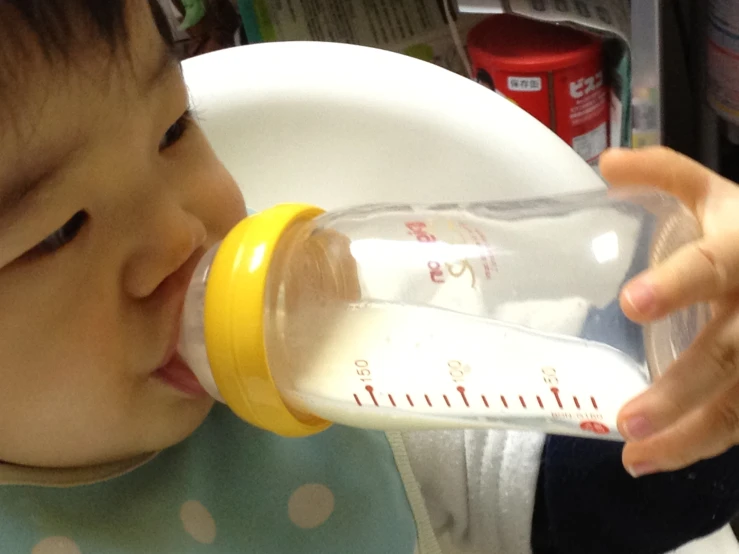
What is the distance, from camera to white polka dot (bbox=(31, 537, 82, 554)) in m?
0.53

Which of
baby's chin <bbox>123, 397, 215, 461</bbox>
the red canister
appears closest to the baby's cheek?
baby's chin <bbox>123, 397, 215, 461</bbox>

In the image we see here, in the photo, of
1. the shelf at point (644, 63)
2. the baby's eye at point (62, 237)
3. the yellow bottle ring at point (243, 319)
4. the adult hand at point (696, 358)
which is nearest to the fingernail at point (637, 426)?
the adult hand at point (696, 358)

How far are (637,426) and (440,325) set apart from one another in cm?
11

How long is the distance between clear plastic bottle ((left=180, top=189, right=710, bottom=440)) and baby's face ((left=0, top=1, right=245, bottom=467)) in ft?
0.10

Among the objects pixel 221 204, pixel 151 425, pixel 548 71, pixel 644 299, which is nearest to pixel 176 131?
pixel 221 204

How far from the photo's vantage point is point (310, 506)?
1.87 feet

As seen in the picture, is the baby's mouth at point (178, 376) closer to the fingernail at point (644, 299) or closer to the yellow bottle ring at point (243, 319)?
the yellow bottle ring at point (243, 319)

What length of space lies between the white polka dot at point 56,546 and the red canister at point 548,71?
0.59 m

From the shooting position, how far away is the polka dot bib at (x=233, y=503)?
1.73 feet

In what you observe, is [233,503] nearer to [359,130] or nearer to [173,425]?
[173,425]

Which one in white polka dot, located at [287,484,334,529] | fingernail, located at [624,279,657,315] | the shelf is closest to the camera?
fingernail, located at [624,279,657,315]

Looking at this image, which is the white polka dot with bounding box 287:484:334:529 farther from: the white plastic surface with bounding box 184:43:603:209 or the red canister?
the red canister

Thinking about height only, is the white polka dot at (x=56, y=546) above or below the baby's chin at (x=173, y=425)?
below

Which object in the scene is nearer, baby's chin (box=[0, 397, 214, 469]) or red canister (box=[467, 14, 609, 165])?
baby's chin (box=[0, 397, 214, 469])
